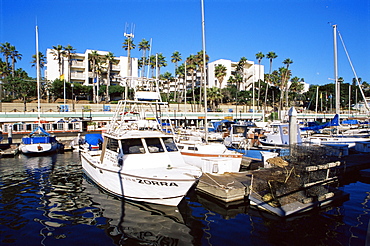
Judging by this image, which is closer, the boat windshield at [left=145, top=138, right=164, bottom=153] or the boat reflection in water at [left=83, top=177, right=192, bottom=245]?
the boat reflection in water at [left=83, top=177, right=192, bottom=245]

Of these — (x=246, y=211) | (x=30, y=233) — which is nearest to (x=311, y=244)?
(x=246, y=211)

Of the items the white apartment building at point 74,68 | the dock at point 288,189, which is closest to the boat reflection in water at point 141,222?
the dock at point 288,189

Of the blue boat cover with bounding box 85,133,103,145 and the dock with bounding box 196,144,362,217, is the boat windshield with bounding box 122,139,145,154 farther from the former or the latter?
the blue boat cover with bounding box 85,133,103,145

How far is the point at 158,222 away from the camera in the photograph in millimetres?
9062

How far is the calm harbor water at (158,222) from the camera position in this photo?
26.0 ft

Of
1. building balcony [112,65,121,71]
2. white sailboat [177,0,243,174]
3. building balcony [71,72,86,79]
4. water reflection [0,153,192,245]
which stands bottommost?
water reflection [0,153,192,245]

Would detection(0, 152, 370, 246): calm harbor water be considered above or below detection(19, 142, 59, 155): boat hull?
below

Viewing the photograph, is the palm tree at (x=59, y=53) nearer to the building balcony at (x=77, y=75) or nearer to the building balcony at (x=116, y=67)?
the building balcony at (x=77, y=75)

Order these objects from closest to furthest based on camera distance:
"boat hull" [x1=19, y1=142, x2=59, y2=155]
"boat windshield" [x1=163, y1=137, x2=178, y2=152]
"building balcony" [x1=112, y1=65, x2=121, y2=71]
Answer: "boat windshield" [x1=163, y1=137, x2=178, y2=152], "boat hull" [x1=19, y1=142, x2=59, y2=155], "building balcony" [x1=112, y1=65, x2=121, y2=71]

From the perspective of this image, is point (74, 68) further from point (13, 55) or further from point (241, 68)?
point (241, 68)

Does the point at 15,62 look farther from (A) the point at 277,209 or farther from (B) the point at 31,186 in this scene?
(A) the point at 277,209

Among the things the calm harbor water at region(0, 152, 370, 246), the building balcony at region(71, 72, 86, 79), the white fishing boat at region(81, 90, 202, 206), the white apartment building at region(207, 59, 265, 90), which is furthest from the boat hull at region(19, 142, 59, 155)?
the white apartment building at region(207, 59, 265, 90)

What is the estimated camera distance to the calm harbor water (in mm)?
7938

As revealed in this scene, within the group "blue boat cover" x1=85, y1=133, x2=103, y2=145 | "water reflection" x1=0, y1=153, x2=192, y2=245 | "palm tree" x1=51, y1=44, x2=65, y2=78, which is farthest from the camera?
"palm tree" x1=51, y1=44, x2=65, y2=78
